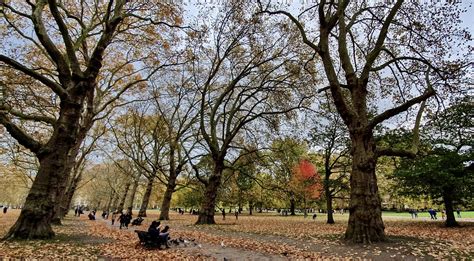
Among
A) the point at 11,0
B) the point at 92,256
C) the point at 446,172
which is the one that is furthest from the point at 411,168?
the point at 11,0

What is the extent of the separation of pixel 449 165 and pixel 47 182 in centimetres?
2489

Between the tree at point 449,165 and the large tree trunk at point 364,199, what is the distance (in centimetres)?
1079

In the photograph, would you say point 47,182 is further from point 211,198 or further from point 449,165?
point 449,165

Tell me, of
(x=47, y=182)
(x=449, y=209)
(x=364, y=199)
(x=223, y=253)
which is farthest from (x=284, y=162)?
(x=47, y=182)

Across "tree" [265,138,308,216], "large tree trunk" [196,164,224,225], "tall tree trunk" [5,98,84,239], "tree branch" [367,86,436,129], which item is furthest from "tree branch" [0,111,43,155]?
"tree" [265,138,308,216]

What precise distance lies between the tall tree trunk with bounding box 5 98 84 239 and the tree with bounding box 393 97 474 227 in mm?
21333

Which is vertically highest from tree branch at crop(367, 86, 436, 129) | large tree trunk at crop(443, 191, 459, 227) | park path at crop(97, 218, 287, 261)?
tree branch at crop(367, 86, 436, 129)

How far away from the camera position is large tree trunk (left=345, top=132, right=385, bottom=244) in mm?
11820

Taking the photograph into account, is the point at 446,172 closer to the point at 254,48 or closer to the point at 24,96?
the point at 254,48

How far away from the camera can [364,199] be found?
480 inches

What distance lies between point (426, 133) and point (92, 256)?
26.1 metres

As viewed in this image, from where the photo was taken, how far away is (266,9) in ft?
49.4

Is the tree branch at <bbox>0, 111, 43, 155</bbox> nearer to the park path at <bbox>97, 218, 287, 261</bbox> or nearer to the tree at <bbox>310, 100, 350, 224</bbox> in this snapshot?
the park path at <bbox>97, 218, 287, 261</bbox>

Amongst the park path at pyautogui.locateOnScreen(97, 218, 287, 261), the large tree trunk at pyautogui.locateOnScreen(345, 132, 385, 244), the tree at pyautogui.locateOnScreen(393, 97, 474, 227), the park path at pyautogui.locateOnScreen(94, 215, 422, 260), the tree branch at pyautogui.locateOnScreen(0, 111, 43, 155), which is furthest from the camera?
the tree at pyautogui.locateOnScreen(393, 97, 474, 227)
